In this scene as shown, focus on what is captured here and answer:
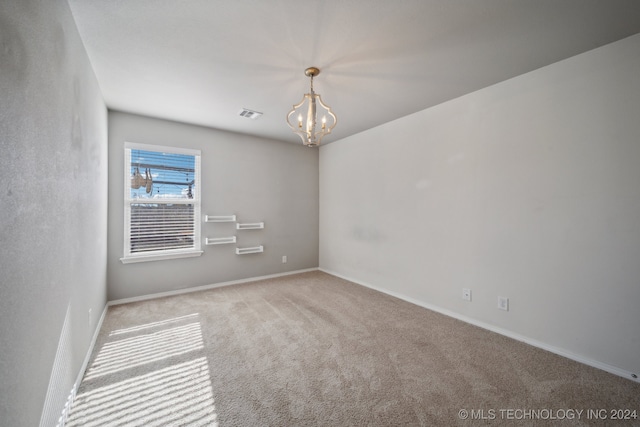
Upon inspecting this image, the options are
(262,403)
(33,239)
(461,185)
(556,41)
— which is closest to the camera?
(33,239)

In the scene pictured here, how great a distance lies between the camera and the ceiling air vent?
3400 millimetres

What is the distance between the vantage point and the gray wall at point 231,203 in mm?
3447

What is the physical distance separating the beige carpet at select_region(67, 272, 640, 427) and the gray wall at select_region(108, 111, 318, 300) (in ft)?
2.40

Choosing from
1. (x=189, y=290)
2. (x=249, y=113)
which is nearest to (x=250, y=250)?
(x=189, y=290)

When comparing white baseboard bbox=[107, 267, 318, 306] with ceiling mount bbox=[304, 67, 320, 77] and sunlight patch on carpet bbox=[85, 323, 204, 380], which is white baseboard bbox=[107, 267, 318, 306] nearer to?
sunlight patch on carpet bbox=[85, 323, 204, 380]

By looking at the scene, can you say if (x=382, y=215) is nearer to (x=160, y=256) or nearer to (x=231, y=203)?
(x=231, y=203)

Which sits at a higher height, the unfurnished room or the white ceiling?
the white ceiling

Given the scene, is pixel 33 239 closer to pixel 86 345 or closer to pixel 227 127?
pixel 86 345

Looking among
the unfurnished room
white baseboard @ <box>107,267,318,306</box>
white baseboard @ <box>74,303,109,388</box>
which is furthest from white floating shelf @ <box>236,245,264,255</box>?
white baseboard @ <box>74,303,109,388</box>

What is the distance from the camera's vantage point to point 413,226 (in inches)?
139

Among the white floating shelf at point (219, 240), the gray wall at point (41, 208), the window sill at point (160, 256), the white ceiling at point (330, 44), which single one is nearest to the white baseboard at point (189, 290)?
the window sill at point (160, 256)

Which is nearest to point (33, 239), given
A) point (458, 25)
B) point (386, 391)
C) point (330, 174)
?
point (386, 391)

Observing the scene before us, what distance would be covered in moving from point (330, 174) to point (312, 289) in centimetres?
216

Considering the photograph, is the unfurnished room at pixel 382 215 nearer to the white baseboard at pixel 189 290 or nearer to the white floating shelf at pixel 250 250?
the white baseboard at pixel 189 290
